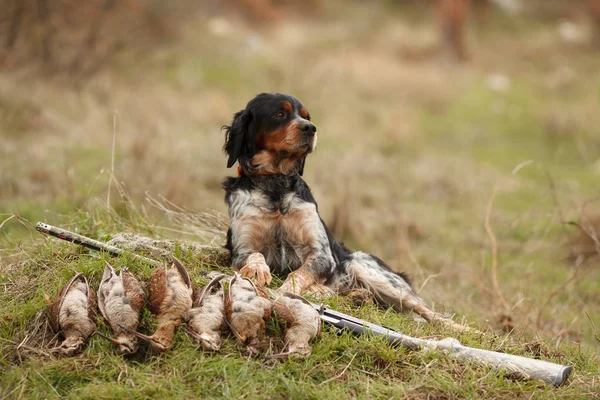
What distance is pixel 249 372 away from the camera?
344 centimetres

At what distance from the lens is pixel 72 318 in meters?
3.53

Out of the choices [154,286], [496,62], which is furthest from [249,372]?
[496,62]

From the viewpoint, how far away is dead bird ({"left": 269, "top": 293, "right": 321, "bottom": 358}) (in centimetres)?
356

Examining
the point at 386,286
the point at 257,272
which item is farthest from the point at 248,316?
the point at 386,286

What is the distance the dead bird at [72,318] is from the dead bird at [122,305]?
9cm

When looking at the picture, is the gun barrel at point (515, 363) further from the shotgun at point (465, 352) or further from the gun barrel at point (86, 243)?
the gun barrel at point (86, 243)

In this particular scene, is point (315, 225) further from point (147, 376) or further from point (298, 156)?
point (147, 376)

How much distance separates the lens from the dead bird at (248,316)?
3545 mm

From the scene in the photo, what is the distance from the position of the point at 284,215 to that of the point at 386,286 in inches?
34.3

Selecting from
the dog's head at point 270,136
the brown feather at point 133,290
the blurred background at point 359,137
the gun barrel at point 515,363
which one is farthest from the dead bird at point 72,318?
the gun barrel at point 515,363

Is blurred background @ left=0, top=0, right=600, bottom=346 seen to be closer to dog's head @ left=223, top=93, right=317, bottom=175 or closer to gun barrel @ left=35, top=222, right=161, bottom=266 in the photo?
gun barrel @ left=35, top=222, right=161, bottom=266

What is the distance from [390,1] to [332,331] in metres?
27.7

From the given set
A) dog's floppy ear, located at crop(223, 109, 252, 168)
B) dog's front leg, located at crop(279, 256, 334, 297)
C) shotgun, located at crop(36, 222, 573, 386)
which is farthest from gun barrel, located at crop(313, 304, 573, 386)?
dog's floppy ear, located at crop(223, 109, 252, 168)

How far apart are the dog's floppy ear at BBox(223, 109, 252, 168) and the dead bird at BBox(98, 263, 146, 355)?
4.51 feet
